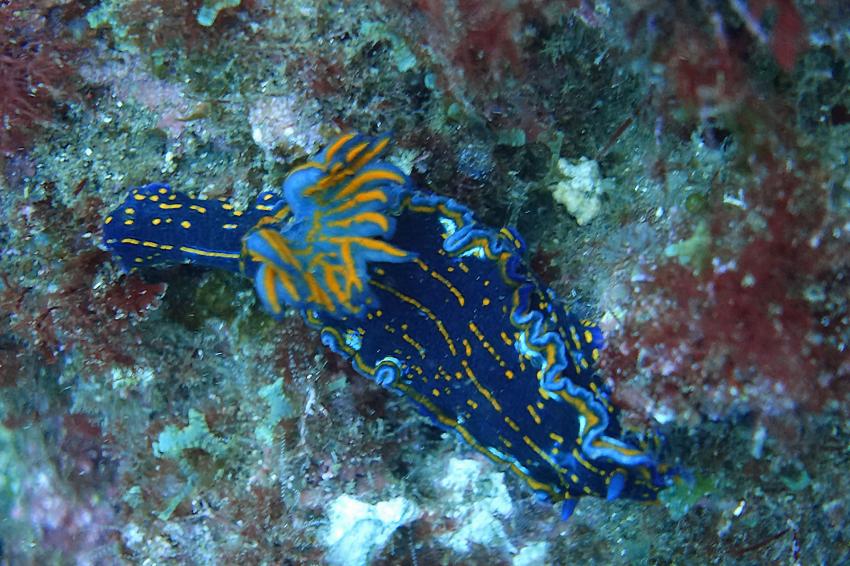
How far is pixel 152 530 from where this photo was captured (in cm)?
462

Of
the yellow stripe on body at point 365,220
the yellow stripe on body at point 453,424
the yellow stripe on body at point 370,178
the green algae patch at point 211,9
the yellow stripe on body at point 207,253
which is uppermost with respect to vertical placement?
the green algae patch at point 211,9

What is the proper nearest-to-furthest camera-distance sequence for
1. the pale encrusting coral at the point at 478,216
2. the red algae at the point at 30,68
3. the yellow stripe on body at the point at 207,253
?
the pale encrusting coral at the point at 478,216, the red algae at the point at 30,68, the yellow stripe on body at the point at 207,253

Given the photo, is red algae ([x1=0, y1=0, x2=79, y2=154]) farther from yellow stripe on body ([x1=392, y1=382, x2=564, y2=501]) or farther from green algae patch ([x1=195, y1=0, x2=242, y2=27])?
yellow stripe on body ([x1=392, y1=382, x2=564, y2=501])

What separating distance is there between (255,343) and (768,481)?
11.2 feet

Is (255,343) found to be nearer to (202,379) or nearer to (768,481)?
(202,379)

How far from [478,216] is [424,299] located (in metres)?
0.76

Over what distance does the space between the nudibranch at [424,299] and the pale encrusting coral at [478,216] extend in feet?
0.81

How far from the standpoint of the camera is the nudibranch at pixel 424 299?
128 inches

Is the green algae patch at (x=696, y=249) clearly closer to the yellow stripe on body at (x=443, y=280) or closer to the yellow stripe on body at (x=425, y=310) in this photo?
the yellow stripe on body at (x=443, y=280)

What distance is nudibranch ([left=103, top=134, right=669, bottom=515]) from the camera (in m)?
3.25

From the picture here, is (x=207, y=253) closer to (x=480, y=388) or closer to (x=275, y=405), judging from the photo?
(x=275, y=405)

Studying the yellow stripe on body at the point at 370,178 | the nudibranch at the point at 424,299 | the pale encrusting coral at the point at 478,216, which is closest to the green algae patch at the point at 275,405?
the pale encrusting coral at the point at 478,216

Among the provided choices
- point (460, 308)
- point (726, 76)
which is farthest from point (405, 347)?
point (726, 76)

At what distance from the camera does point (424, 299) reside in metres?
3.63
